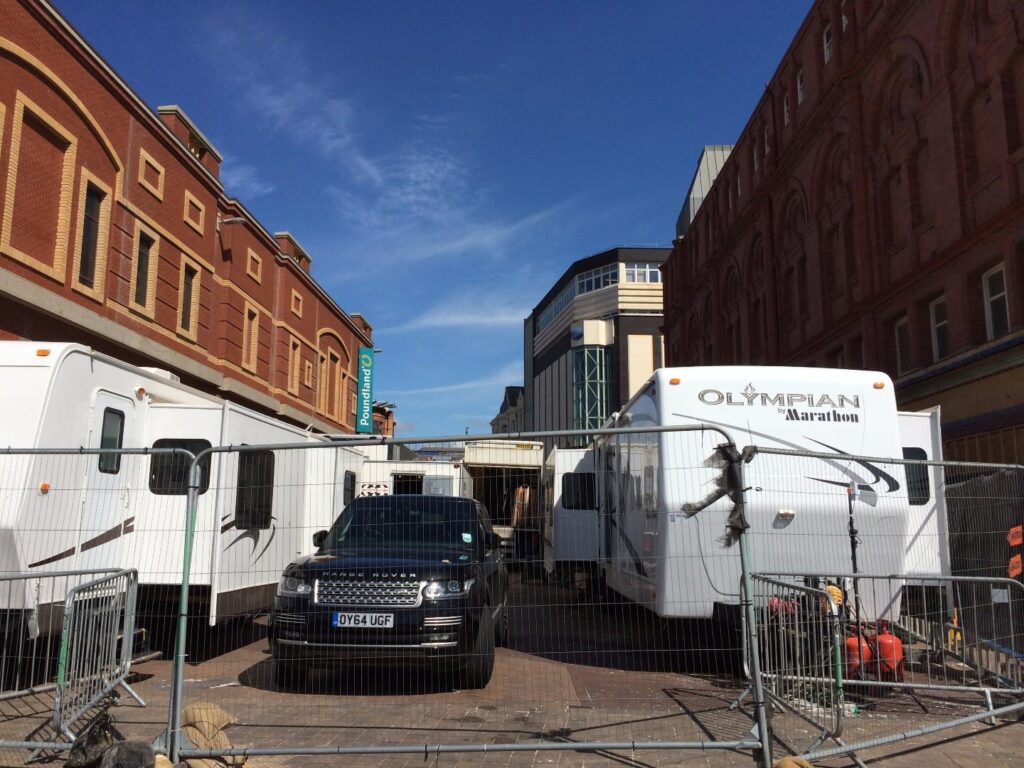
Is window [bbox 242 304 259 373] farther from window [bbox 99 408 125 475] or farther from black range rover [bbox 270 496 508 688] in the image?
black range rover [bbox 270 496 508 688]

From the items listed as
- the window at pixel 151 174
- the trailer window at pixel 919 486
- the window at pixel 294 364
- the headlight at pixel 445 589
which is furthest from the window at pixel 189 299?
the trailer window at pixel 919 486

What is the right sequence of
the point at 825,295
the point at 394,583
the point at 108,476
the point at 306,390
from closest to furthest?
the point at 394,583
the point at 108,476
the point at 825,295
the point at 306,390

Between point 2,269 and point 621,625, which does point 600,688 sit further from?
point 2,269

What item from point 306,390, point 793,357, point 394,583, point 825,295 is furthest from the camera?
point 306,390

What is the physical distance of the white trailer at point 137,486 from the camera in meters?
7.31

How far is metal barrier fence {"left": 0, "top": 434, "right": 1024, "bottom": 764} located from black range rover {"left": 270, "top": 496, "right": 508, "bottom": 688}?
0.06ft

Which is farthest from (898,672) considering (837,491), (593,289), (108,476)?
(593,289)

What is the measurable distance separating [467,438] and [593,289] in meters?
55.7

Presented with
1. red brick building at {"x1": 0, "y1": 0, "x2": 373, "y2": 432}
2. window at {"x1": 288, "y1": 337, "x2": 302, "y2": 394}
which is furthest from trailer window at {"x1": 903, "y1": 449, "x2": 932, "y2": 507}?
window at {"x1": 288, "y1": 337, "x2": 302, "y2": 394}

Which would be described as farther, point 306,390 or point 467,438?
point 306,390

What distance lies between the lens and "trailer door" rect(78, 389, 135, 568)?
7.95m

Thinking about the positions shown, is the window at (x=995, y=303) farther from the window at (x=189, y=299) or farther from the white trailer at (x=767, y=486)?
the window at (x=189, y=299)

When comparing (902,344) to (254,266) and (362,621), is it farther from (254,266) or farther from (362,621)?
(254,266)

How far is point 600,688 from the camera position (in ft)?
24.4
